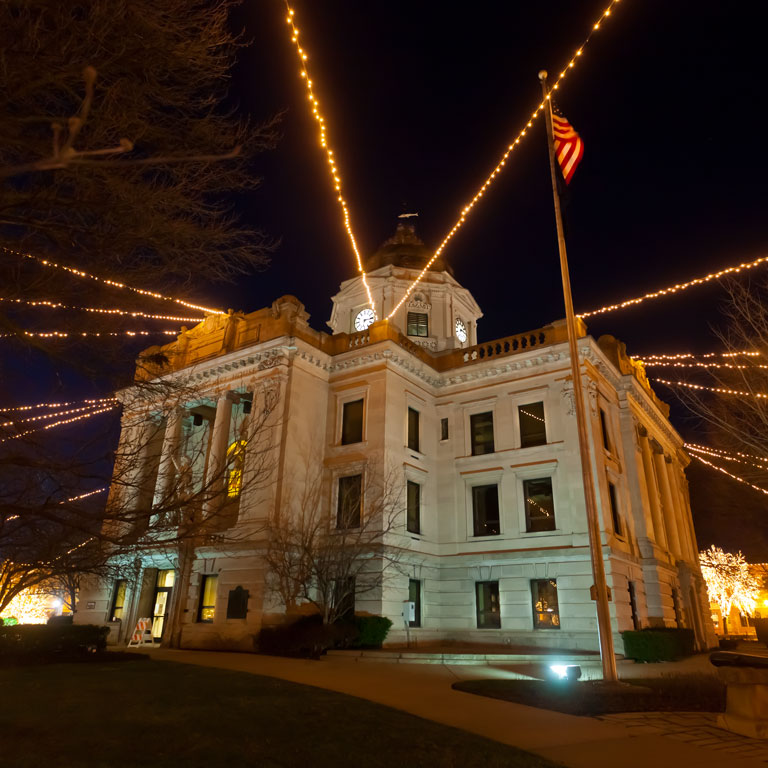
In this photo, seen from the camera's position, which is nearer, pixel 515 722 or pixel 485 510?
pixel 515 722

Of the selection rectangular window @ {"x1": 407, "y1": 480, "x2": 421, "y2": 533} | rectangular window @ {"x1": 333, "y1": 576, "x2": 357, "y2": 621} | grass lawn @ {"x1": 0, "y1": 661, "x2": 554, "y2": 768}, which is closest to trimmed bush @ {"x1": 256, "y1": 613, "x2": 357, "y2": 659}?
rectangular window @ {"x1": 333, "y1": 576, "x2": 357, "y2": 621}

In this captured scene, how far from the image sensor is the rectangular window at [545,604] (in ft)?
72.3

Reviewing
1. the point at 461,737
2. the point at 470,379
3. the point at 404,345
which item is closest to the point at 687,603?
the point at 470,379

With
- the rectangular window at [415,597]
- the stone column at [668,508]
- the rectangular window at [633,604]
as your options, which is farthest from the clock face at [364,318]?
the rectangular window at [633,604]

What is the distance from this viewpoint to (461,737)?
24.5 ft

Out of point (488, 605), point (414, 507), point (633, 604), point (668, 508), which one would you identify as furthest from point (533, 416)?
point (668, 508)

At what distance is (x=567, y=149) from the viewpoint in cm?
1527

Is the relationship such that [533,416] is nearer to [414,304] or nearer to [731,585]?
[414,304]

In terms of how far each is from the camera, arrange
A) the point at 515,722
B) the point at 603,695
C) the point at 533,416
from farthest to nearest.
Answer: the point at 533,416, the point at 603,695, the point at 515,722

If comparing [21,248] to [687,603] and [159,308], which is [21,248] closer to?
[159,308]

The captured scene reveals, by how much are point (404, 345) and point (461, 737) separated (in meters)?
21.1

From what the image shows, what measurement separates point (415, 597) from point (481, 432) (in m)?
7.93

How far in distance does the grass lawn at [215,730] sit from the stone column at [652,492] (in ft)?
75.0

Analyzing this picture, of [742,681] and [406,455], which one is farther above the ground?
[406,455]
